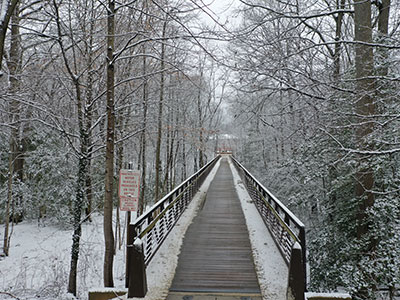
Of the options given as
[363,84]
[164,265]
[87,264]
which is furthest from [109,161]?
[363,84]

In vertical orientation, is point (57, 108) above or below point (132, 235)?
above

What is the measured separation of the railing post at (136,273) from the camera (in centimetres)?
427

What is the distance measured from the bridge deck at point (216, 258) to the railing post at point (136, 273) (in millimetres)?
684

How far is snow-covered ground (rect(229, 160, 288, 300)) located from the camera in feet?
15.3

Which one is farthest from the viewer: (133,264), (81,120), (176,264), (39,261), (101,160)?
(101,160)

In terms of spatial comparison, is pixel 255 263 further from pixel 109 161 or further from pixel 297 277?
pixel 109 161

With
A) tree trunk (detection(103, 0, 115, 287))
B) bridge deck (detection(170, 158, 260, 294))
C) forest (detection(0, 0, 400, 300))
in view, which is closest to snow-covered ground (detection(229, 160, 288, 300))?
bridge deck (detection(170, 158, 260, 294))

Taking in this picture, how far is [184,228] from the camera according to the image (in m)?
8.39

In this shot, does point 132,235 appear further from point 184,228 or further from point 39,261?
point 39,261

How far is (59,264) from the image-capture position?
11711 mm

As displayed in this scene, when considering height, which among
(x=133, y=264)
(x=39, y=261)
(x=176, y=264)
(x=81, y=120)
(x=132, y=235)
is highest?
(x=81, y=120)

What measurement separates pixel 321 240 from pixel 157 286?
5.20m

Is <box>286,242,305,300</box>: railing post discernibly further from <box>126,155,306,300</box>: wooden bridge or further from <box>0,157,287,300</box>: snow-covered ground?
<box>0,157,287,300</box>: snow-covered ground

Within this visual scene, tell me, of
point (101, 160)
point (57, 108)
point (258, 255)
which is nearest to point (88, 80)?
point (57, 108)
